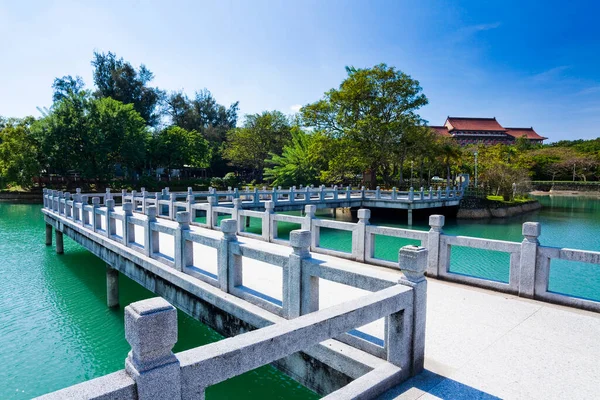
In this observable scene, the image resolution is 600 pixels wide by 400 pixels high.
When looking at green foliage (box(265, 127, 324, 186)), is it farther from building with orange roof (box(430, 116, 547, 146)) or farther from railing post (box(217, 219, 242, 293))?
building with orange roof (box(430, 116, 547, 146))

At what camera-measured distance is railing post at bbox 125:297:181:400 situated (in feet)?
7.06

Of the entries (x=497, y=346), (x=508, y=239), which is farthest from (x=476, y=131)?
(x=497, y=346)

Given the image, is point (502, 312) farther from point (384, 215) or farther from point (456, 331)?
point (384, 215)

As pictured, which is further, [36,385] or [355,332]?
[36,385]

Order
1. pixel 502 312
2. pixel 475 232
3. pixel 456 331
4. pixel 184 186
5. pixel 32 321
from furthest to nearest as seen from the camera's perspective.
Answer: pixel 184 186, pixel 475 232, pixel 32 321, pixel 502 312, pixel 456 331

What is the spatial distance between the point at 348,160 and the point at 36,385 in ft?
92.3

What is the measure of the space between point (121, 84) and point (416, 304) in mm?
58567

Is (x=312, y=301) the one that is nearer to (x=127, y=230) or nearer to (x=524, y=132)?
(x=127, y=230)

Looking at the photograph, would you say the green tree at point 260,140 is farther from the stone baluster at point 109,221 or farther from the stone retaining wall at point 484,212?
the stone baluster at point 109,221

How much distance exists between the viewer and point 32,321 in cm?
973

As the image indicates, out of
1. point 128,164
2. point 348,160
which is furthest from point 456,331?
point 128,164

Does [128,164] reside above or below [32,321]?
above

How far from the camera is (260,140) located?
51.1m

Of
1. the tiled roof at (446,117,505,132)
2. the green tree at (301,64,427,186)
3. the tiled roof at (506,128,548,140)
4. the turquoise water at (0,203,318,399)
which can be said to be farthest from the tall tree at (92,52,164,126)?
the tiled roof at (506,128,548,140)
